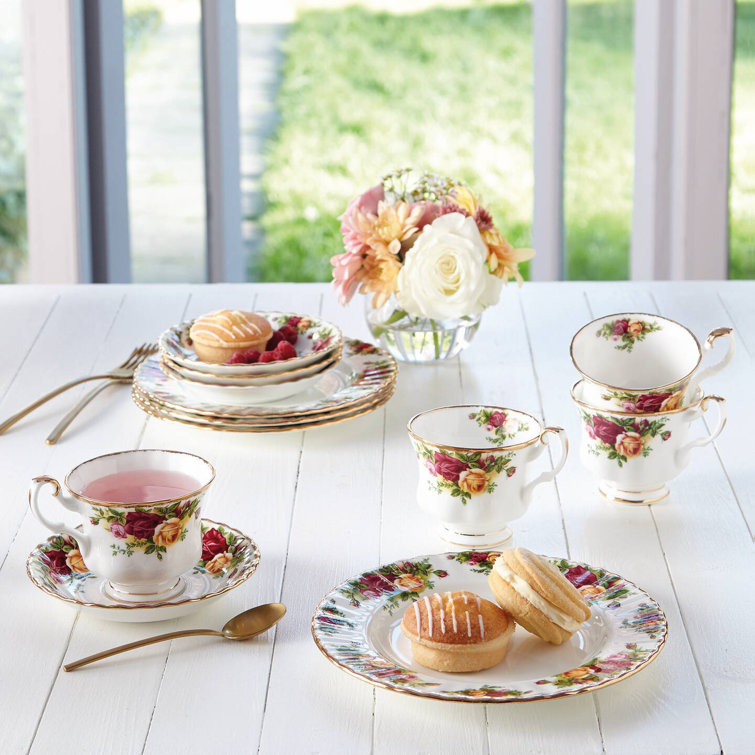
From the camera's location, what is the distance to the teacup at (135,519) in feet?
2.71

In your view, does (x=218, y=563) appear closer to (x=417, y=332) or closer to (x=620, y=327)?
(x=620, y=327)

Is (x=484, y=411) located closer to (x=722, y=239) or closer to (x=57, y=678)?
(x=57, y=678)

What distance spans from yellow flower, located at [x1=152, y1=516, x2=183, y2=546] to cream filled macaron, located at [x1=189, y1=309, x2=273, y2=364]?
453 mm

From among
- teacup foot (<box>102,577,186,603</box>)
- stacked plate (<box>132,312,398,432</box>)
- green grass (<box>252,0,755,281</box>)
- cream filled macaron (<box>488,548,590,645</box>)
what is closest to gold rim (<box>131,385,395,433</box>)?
stacked plate (<box>132,312,398,432</box>)

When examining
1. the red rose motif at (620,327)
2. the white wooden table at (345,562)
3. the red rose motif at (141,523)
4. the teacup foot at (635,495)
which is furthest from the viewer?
the red rose motif at (620,327)

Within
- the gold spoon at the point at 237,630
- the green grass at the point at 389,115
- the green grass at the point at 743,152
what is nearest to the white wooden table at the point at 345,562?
the gold spoon at the point at 237,630

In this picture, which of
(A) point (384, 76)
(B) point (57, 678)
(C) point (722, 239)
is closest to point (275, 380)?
(B) point (57, 678)

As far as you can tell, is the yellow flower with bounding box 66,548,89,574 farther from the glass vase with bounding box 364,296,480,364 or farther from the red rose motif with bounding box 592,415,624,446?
the glass vase with bounding box 364,296,480,364

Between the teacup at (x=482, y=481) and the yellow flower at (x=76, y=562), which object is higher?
the teacup at (x=482, y=481)

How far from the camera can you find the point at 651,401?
3.39ft

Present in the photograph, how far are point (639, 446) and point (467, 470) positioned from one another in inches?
6.8

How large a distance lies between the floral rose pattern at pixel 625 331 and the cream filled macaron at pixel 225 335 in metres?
0.37

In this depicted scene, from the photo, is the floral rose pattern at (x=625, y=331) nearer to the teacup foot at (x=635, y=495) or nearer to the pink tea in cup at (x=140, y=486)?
the teacup foot at (x=635, y=495)

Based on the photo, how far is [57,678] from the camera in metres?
0.77
